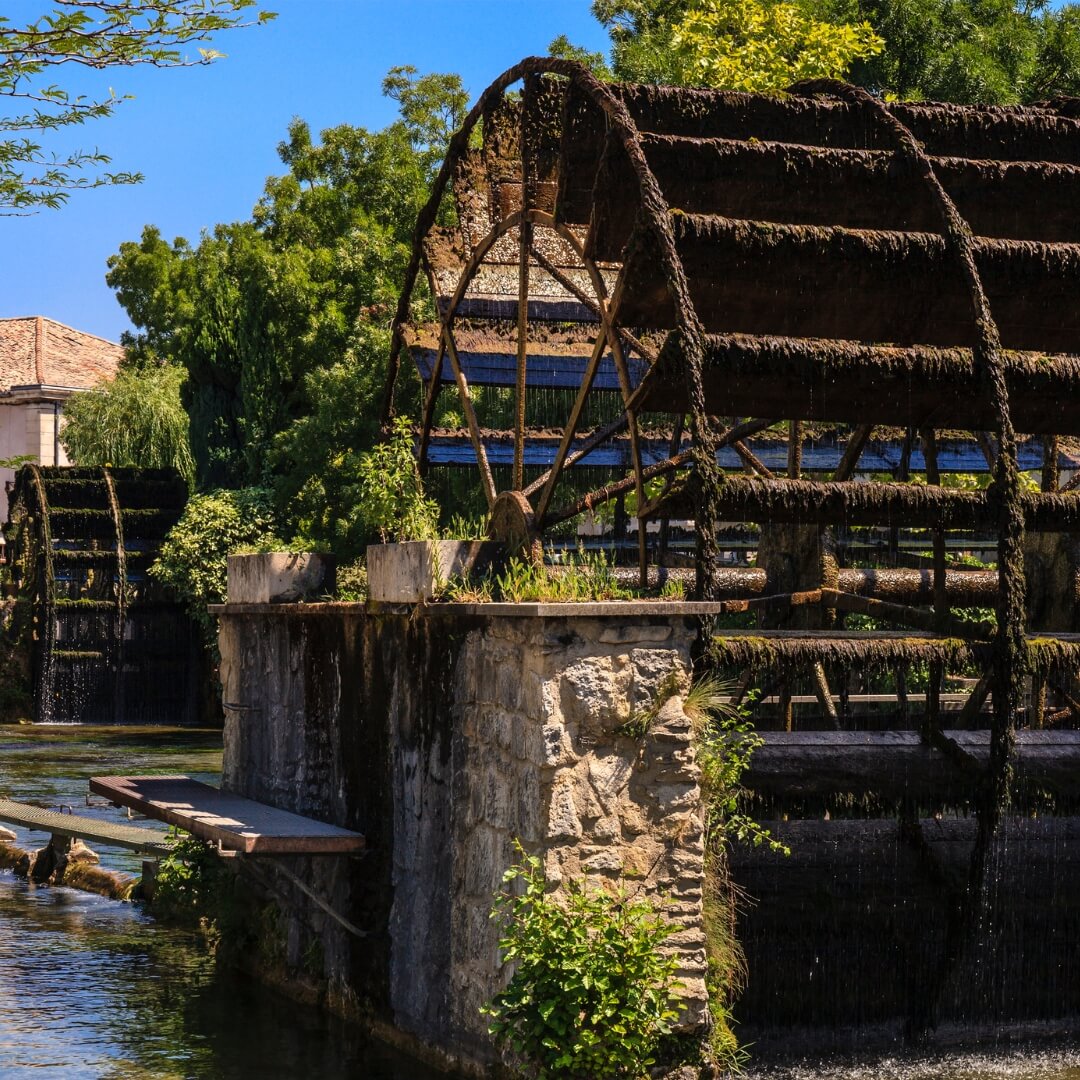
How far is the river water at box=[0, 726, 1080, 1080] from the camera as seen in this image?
26.5 feet

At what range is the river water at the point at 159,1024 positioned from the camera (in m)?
8.06

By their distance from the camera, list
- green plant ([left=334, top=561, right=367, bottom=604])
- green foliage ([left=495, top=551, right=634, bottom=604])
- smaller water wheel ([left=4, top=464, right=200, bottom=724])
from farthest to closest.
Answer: smaller water wheel ([left=4, top=464, right=200, bottom=724]) < green plant ([left=334, top=561, right=367, bottom=604]) < green foliage ([left=495, top=551, right=634, bottom=604])

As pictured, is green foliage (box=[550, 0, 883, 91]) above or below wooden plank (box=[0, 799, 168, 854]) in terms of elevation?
above

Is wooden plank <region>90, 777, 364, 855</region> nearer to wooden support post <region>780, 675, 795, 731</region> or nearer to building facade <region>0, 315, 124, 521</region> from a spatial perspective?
wooden support post <region>780, 675, 795, 731</region>

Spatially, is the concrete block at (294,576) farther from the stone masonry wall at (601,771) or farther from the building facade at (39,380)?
the building facade at (39,380)

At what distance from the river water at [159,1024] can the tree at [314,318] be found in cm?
1126

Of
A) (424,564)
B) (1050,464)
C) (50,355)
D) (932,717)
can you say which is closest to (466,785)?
(424,564)

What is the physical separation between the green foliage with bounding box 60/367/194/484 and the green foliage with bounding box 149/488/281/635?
7.88 meters

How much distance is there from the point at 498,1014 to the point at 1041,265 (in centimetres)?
507

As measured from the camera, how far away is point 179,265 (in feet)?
147

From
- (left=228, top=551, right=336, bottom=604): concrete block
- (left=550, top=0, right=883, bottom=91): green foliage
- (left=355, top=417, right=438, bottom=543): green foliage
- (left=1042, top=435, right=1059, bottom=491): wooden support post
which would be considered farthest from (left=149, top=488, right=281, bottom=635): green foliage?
(left=355, top=417, right=438, bottom=543): green foliage

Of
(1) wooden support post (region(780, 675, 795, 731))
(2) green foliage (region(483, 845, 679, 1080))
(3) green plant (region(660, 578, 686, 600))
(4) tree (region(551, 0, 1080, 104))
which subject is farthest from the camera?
(4) tree (region(551, 0, 1080, 104))

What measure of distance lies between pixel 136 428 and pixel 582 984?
29.5m

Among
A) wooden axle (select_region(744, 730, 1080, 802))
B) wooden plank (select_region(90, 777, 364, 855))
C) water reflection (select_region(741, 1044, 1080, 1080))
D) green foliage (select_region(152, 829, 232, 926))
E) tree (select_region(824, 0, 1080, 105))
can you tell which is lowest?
water reflection (select_region(741, 1044, 1080, 1080))
